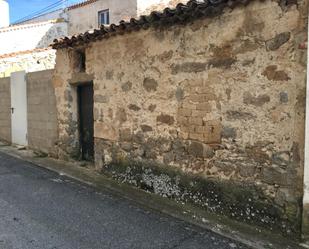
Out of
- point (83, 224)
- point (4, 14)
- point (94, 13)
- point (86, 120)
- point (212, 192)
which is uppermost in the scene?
point (4, 14)

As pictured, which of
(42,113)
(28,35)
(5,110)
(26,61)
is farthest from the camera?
(28,35)

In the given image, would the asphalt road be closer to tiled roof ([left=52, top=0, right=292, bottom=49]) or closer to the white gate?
tiled roof ([left=52, top=0, right=292, bottom=49])

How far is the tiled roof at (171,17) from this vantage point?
470cm

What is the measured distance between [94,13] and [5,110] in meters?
10.3

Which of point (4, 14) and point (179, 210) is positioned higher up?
point (4, 14)

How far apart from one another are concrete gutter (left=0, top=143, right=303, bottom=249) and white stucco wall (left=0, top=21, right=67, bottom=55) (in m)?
11.6

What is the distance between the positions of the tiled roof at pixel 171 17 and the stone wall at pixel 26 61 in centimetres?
745

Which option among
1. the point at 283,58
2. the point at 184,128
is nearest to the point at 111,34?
the point at 184,128

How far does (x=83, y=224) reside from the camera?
458 centimetres

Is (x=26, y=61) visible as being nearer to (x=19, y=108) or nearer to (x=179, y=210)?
(x=19, y=108)

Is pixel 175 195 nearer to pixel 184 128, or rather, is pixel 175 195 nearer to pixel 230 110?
pixel 184 128

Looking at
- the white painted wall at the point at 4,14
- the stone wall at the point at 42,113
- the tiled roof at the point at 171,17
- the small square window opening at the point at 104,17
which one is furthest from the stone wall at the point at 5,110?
the white painted wall at the point at 4,14

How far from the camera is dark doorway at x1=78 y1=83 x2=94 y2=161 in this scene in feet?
27.1

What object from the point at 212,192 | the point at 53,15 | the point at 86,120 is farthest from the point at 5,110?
the point at 53,15
